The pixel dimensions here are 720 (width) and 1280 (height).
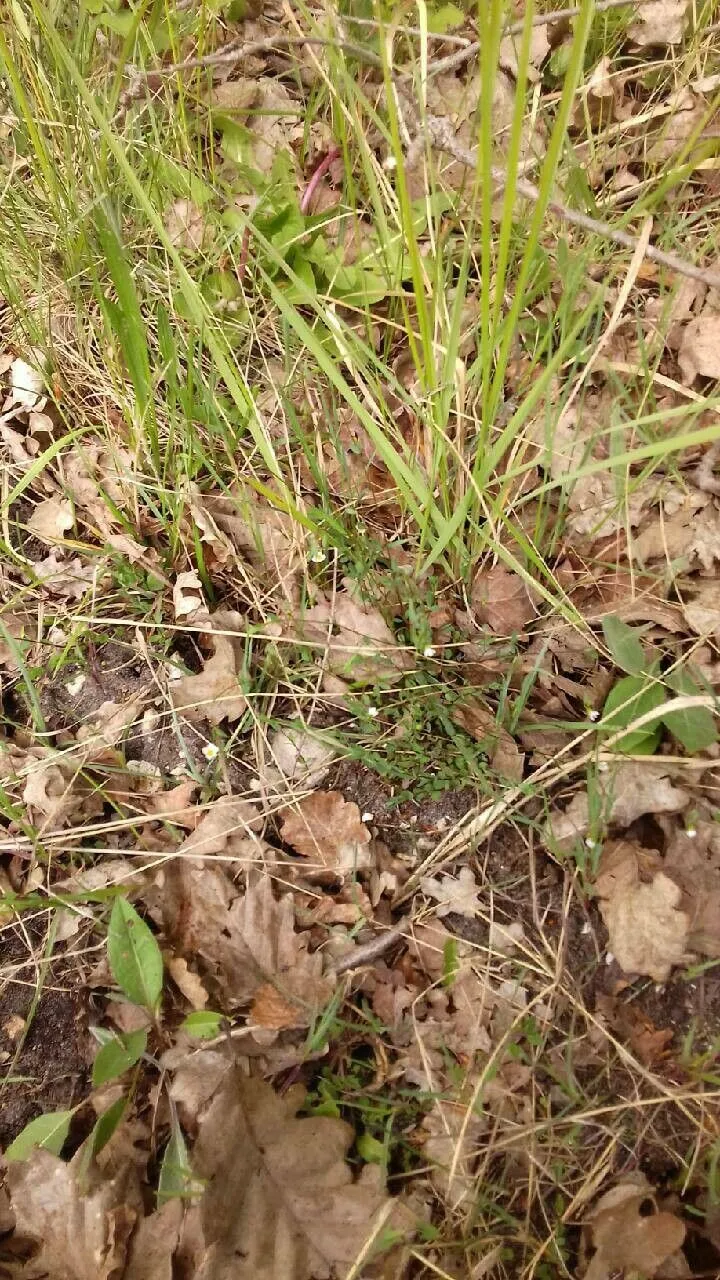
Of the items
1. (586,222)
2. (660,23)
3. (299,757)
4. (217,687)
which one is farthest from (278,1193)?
(660,23)

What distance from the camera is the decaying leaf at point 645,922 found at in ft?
4.70

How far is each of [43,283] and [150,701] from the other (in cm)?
124

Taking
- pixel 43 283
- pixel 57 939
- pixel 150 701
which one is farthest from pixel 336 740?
pixel 43 283

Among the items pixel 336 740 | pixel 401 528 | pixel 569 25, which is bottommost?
pixel 336 740

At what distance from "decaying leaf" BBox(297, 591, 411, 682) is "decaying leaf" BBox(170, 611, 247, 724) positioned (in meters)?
0.17

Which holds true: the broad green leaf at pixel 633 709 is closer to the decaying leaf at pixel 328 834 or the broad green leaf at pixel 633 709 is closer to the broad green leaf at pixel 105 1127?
the decaying leaf at pixel 328 834

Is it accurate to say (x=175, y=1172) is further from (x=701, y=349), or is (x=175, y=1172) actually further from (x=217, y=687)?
(x=701, y=349)

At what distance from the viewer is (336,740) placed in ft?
5.39

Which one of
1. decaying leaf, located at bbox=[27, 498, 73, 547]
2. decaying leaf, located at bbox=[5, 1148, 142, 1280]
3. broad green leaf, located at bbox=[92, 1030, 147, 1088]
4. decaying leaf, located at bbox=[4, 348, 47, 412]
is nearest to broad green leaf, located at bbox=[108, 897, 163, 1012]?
broad green leaf, located at bbox=[92, 1030, 147, 1088]

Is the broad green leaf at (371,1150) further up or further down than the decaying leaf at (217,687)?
further down

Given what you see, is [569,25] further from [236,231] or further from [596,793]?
[596,793]

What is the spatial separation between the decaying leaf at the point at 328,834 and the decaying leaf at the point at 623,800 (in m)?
0.40

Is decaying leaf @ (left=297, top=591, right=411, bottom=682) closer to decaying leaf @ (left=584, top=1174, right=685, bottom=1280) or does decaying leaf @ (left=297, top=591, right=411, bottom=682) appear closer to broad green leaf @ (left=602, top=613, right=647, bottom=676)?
broad green leaf @ (left=602, top=613, right=647, bottom=676)

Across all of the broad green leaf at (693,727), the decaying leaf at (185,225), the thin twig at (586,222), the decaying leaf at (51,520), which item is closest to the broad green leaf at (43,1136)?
the decaying leaf at (51,520)
